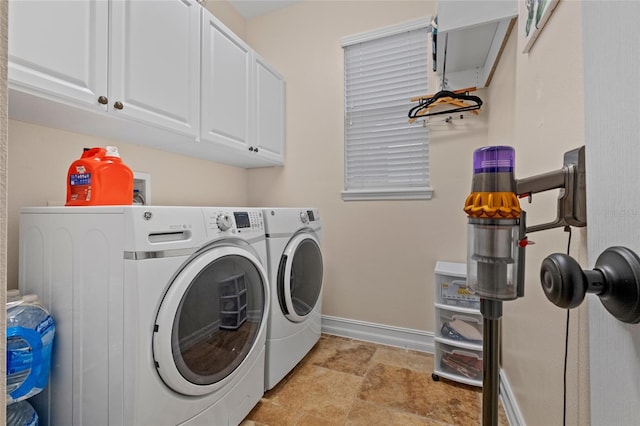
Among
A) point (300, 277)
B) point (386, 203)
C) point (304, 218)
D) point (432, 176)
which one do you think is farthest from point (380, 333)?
point (432, 176)

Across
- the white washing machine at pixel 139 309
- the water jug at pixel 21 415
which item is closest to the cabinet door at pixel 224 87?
the white washing machine at pixel 139 309

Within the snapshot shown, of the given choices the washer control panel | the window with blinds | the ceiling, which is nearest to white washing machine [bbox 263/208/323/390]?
the washer control panel

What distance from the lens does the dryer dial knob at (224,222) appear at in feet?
3.68

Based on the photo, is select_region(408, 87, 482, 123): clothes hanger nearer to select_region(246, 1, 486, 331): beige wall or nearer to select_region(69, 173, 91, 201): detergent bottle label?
select_region(246, 1, 486, 331): beige wall

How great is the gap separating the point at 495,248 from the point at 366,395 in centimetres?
143

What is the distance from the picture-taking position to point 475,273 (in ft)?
1.60

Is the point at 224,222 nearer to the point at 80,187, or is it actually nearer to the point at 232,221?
the point at 232,221

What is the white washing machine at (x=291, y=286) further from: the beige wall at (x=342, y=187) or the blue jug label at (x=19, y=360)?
the blue jug label at (x=19, y=360)

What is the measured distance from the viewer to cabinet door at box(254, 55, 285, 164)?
210 centimetres

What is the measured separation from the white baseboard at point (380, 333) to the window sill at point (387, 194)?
0.98m

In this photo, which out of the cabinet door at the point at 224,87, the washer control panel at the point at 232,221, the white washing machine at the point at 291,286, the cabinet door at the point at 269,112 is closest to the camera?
the washer control panel at the point at 232,221

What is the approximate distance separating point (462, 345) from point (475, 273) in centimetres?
139

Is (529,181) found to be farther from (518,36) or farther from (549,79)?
(518,36)

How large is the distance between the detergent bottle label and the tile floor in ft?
4.11
